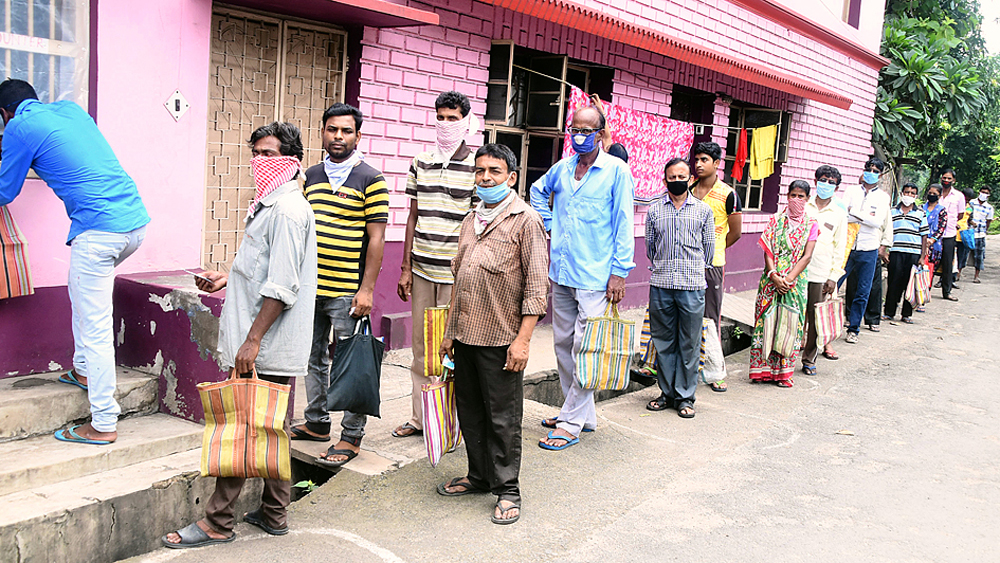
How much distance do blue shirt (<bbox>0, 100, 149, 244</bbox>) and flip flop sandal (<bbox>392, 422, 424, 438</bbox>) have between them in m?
1.92

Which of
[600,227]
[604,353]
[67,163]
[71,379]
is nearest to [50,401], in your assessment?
[71,379]

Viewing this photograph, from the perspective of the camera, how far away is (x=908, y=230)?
1115 cm

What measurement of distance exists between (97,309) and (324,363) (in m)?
1.23

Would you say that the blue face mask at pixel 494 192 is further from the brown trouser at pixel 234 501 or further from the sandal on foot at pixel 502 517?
the sandal on foot at pixel 502 517

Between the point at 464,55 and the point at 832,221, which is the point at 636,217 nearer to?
the point at 832,221

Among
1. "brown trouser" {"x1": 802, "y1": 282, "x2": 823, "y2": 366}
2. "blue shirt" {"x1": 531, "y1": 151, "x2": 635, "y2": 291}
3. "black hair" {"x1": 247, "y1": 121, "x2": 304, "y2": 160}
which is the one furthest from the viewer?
"brown trouser" {"x1": 802, "y1": 282, "x2": 823, "y2": 366}

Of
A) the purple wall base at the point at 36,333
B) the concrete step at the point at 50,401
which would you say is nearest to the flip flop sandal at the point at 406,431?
the concrete step at the point at 50,401

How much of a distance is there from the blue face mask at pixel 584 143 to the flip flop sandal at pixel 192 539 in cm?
296

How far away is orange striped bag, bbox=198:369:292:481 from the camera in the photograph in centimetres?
353

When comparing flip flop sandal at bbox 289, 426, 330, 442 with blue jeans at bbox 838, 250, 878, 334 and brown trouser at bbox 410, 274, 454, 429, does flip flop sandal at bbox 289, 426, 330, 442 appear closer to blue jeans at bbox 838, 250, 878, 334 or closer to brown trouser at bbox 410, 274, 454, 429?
brown trouser at bbox 410, 274, 454, 429

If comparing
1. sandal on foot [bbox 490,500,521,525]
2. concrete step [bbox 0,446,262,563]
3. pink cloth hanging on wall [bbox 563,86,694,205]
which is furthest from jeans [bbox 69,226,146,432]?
pink cloth hanging on wall [bbox 563,86,694,205]

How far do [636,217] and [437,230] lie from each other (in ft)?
19.8

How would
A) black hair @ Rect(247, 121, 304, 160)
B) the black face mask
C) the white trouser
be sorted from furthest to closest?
the black face mask
the white trouser
black hair @ Rect(247, 121, 304, 160)

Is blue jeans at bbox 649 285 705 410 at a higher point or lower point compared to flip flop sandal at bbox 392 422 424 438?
higher
